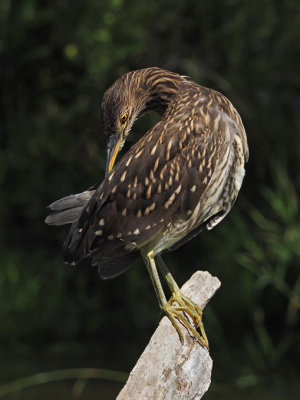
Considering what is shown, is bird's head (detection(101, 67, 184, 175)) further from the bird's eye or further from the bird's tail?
the bird's tail

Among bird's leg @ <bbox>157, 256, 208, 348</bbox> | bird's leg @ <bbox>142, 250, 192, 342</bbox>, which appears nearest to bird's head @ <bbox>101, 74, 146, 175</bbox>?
bird's leg @ <bbox>142, 250, 192, 342</bbox>

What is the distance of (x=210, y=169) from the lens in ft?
11.6

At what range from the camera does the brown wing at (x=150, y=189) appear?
11.6 ft

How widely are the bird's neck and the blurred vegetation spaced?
2.93 m

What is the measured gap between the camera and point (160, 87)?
12.6 ft

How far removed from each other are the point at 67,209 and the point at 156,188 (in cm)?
37

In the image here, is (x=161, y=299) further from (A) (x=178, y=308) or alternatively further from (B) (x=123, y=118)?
(B) (x=123, y=118)

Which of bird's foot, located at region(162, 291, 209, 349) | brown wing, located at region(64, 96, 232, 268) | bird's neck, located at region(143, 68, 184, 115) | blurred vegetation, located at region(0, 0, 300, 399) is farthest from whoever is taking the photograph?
blurred vegetation, located at region(0, 0, 300, 399)

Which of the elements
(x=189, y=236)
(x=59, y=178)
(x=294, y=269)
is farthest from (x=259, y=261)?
(x=189, y=236)

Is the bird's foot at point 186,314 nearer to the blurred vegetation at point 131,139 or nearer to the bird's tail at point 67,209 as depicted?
the bird's tail at point 67,209

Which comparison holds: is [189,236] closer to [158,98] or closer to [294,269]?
[158,98]

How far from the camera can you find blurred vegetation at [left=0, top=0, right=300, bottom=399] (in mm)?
6973

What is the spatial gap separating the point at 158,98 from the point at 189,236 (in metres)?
0.60

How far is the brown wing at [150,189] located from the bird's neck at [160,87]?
32cm
